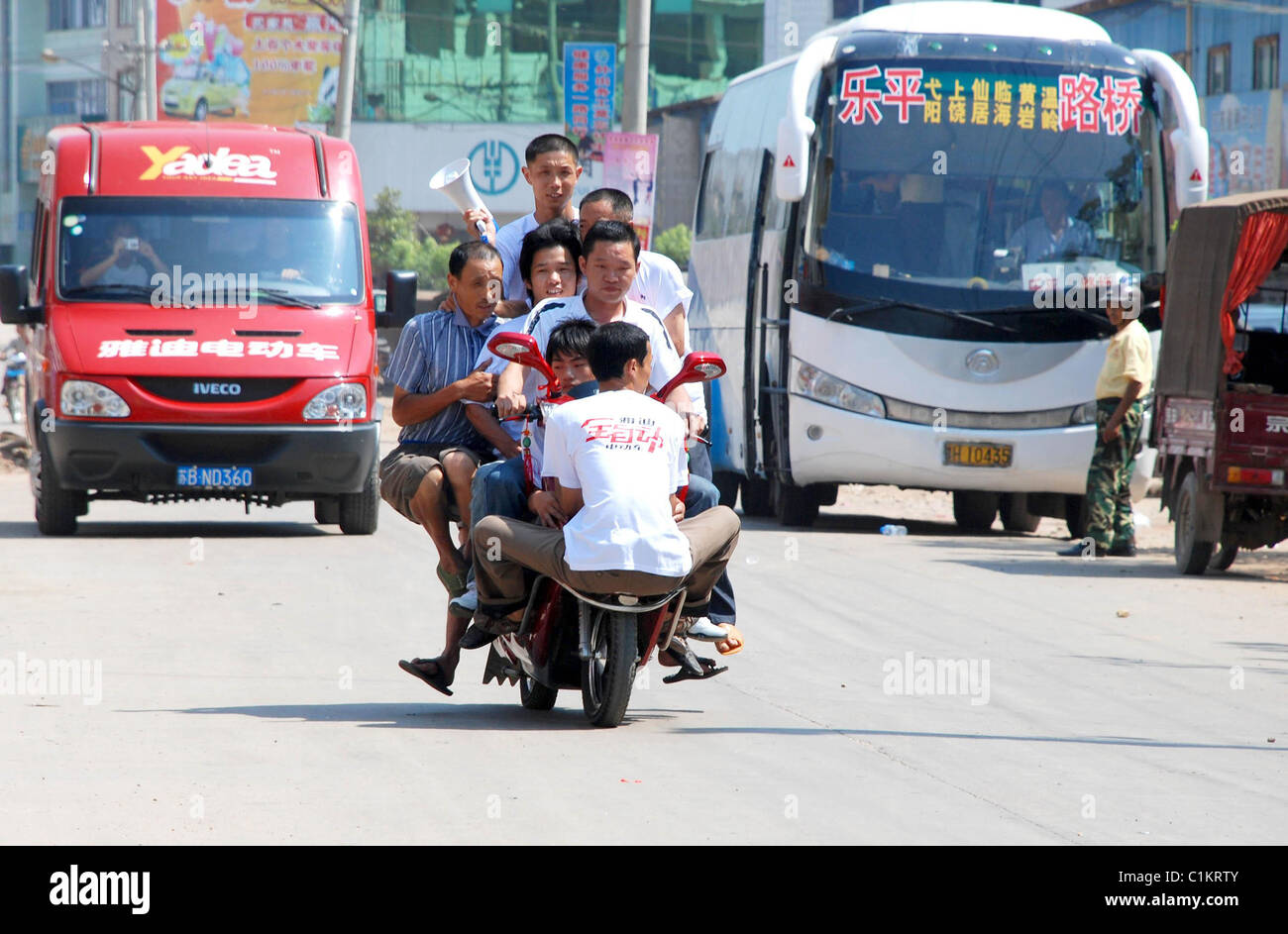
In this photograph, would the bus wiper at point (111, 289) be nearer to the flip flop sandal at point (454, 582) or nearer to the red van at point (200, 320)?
the red van at point (200, 320)

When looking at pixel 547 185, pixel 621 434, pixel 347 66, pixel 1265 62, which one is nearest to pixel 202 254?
pixel 547 185

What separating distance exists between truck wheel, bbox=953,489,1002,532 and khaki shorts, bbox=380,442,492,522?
1073 cm

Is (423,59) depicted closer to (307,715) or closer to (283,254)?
(283,254)

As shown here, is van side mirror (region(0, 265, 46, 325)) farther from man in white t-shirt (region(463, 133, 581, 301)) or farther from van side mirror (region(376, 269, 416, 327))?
man in white t-shirt (region(463, 133, 581, 301))

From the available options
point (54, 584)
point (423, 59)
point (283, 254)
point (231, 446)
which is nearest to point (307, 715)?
point (54, 584)

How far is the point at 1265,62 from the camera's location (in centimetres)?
3631

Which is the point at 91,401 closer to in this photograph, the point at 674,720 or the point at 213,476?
the point at 213,476

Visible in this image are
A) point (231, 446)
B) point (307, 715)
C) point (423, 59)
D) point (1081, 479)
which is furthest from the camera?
point (423, 59)

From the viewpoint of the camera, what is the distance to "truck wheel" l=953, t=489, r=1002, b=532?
18.4 metres

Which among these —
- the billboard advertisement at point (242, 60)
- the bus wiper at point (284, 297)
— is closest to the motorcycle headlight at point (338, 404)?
the bus wiper at point (284, 297)

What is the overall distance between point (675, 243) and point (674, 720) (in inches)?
1960

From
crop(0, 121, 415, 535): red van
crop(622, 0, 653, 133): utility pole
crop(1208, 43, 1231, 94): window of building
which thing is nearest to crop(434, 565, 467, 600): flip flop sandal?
crop(0, 121, 415, 535): red van

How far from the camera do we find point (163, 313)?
47.4 ft

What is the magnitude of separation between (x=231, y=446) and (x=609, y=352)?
747 centimetres
